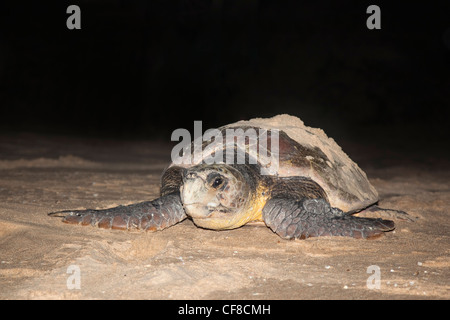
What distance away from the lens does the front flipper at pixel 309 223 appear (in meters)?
3.27

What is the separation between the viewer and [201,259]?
9.05 feet

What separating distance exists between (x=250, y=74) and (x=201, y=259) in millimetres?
18897

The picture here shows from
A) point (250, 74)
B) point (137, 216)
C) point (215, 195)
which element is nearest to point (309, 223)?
point (215, 195)

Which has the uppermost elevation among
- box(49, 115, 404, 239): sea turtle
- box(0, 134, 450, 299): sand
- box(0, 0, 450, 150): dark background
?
box(0, 0, 450, 150): dark background

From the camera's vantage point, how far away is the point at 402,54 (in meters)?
19.1

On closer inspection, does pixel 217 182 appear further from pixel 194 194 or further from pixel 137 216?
pixel 137 216

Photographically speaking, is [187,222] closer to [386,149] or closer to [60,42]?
[386,149]

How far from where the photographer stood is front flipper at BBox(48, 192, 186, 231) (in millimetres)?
3424

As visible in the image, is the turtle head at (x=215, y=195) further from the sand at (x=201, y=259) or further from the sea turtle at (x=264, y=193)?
the sand at (x=201, y=259)

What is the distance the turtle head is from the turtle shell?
41 centimetres

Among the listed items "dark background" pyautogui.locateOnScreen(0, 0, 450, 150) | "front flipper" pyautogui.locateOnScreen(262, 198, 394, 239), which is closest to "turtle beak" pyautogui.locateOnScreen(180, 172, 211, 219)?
"front flipper" pyautogui.locateOnScreen(262, 198, 394, 239)

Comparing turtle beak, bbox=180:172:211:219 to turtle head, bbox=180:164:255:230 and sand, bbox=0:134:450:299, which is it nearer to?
turtle head, bbox=180:164:255:230

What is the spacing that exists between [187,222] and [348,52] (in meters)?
17.8

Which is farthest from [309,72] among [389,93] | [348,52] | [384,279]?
[384,279]
